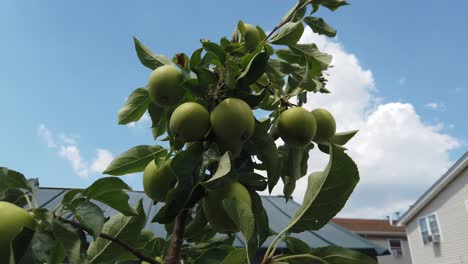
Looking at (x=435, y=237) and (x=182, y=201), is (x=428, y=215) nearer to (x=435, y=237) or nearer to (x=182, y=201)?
(x=435, y=237)

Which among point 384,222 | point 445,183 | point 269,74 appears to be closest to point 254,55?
point 269,74

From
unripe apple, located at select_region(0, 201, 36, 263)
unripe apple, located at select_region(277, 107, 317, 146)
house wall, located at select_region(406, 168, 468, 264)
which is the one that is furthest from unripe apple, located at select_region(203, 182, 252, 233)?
house wall, located at select_region(406, 168, 468, 264)

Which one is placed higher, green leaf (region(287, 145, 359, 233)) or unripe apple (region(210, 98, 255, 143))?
unripe apple (region(210, 98, 255, 143))

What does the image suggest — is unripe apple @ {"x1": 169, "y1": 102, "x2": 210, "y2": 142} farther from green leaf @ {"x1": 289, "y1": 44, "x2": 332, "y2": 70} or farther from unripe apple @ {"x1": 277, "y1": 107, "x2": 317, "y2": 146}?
green leaf @ {"x1": 289, "y1": 44, "x2": 332, "y2": 70}

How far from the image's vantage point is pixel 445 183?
58.1ft

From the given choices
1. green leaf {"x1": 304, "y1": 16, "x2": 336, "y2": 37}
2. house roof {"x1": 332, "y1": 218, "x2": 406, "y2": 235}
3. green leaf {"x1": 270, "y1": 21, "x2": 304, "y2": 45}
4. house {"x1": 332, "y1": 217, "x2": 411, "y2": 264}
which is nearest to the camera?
green leaf {"x1": 270, "y1": 21, "x2": 304, "y2": 45}

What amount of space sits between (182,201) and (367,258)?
0.57 meters

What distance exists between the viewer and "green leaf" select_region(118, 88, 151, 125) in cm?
129

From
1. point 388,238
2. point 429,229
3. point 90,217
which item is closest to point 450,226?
point 429,229

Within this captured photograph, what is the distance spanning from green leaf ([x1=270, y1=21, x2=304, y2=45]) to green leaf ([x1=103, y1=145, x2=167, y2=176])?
0.54 m

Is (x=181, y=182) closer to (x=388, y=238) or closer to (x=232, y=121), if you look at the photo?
(x=232, y=121)

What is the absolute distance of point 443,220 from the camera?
17844 millimetres

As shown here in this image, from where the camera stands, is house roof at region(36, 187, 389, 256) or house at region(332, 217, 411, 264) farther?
house at region(332, 217, 411, 264)

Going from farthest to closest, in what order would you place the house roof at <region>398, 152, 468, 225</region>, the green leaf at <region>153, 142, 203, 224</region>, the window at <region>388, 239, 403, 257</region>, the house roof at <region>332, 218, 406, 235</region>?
the house roof at <region>332, 218, 406, 235</region> → the window at <region>388, 239, 403, 257</region> → the house roof at <region>398, 152, 468, 225</region> → the green leaf at <region>153, 142, 203, 224</region>
